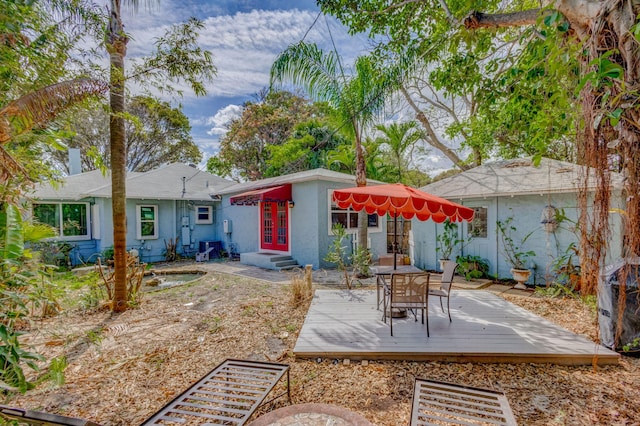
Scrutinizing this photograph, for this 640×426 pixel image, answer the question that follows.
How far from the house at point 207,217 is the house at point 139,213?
36 mm

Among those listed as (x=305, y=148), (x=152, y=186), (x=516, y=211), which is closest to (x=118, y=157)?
(x=152, y=186)

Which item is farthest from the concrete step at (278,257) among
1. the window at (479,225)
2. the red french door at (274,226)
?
the window at (479,225)

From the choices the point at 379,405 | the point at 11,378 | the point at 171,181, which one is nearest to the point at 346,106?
the point at 379,405

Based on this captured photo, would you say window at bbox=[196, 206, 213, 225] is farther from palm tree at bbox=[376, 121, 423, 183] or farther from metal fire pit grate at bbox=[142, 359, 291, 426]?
metal fire pit grate at bbox=[142, 359, 291, 426]

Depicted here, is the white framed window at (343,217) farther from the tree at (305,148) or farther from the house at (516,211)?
the tree at (305,148)

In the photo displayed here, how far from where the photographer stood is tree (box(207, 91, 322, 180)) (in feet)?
82.2

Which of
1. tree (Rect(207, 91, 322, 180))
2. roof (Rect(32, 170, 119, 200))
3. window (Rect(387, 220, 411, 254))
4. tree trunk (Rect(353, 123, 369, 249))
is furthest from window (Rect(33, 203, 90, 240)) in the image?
window (Rect(387, 220, 411, 254))

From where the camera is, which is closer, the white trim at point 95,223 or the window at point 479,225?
the window at point 479,225

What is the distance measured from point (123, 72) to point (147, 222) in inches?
399

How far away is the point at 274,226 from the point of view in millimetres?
13562

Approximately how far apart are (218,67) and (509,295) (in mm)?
9166

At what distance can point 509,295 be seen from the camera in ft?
25.5

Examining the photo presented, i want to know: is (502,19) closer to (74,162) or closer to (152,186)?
(152,186)

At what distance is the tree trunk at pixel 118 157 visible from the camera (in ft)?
19.9
